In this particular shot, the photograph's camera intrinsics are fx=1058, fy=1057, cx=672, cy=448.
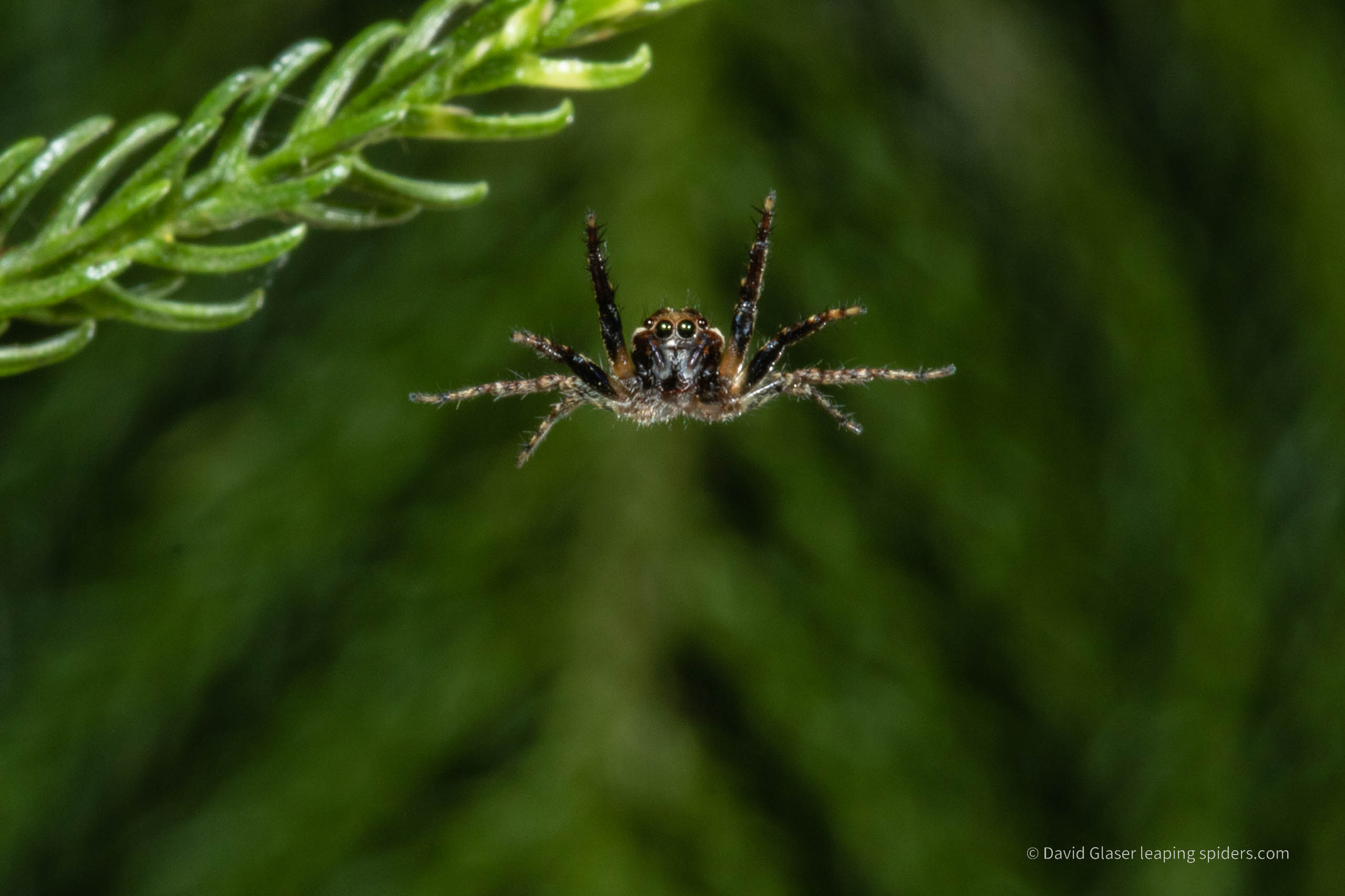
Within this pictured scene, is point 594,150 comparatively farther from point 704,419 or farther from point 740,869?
point 740,869

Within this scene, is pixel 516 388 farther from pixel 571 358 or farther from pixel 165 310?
pixel 165 310

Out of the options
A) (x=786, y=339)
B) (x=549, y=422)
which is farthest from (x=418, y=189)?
(x=786, y=339)

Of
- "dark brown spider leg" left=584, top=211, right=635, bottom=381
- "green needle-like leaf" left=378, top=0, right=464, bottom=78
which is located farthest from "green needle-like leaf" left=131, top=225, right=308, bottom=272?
"dark brown spider leg" left=584, top=211, right=635, bottom=381

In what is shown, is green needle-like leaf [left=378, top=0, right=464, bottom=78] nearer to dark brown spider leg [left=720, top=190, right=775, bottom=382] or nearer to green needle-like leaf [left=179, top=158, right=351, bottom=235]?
green needle-like leaf [left=179, top=158, right=351, bottom=235]

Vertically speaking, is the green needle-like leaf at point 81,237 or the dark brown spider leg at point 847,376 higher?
the green needle-like leaf at point 81,237

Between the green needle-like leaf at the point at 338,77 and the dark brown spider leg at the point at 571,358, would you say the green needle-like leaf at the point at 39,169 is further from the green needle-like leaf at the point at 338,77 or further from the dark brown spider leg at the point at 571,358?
the dark brown spider leg at the point at 571,358

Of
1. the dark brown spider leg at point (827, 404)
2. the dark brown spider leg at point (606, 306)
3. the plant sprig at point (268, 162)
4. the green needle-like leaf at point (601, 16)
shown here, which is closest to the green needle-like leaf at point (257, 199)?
the plant sprig at point (268, 162)
